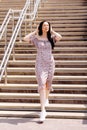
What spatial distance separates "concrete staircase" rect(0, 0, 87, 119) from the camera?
6.59 meters

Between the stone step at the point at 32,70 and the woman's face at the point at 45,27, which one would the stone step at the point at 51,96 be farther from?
the woman's face at the point at 45,27

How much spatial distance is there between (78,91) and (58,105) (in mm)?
535

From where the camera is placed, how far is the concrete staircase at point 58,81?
6.59m

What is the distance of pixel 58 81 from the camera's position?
7.29m

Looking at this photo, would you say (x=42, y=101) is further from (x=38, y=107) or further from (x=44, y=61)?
(x=44, y=61)

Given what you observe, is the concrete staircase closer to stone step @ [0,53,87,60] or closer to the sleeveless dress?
stone step @ [0,53,87,60]

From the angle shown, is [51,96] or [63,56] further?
[63,56]

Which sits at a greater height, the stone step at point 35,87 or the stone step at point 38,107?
the stone step at point 35,87

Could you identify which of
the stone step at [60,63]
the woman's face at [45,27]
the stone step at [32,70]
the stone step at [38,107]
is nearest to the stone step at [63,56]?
the stone step at [60,63]

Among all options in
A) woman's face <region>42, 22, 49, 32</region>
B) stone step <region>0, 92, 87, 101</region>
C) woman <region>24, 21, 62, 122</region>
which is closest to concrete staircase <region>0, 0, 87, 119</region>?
stone step <region>0, 92, 87, 101</region>

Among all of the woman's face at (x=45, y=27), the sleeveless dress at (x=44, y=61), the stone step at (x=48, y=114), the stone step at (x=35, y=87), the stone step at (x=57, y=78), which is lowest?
the stone step at (x=48, y=114)

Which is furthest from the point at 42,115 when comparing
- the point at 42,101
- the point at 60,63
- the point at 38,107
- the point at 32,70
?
the point at 60,63

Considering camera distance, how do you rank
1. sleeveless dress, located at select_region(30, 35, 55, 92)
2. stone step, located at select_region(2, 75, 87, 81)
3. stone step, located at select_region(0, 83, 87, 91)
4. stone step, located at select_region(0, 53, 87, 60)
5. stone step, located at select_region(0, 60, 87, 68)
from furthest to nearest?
stone step, located at select_region(0, 53, 87, 60) < stone step, located at select_region(0, 60, 87, 68) < stone step, located at select_region(2, 75, 87, 81) < stone step, located at select_region(0, 83, 87, 91) < sleeveless dress, located at select_region(30, 35, 55, 92)

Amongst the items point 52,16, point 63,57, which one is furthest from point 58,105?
point 52,16
